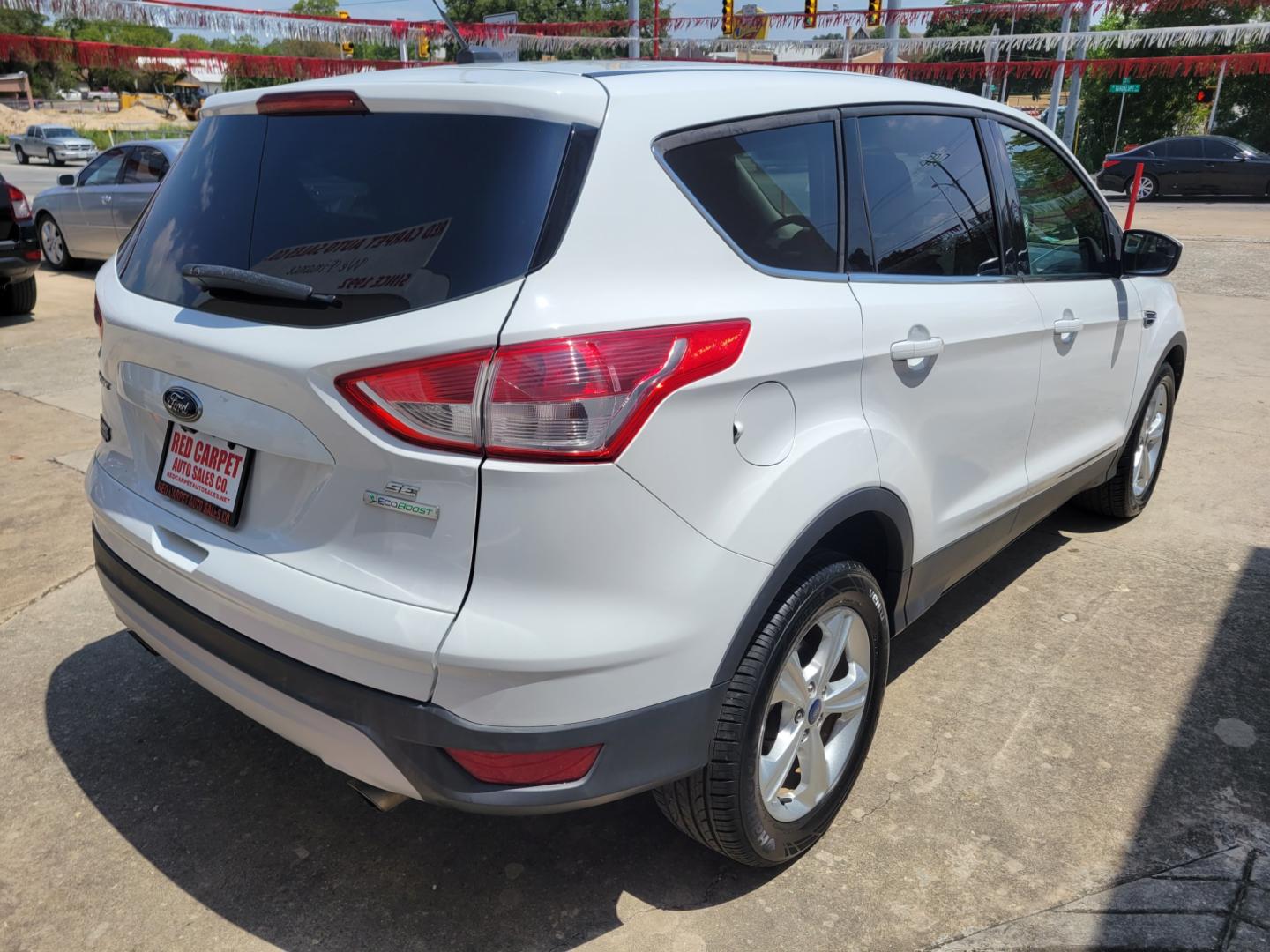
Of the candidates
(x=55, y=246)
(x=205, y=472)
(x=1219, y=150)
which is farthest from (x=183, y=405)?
(x=1219, y=150)

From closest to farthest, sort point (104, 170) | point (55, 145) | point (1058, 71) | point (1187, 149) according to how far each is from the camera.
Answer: point (104, 170), point (1187, 149), point (1058, 71), point (55, 145)

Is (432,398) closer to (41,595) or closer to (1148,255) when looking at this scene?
(41,595)

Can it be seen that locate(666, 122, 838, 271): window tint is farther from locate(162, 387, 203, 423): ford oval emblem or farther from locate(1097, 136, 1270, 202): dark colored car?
locate(1097, 136, 1270, 202): dark colored car

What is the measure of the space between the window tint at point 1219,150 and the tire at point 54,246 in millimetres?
22230

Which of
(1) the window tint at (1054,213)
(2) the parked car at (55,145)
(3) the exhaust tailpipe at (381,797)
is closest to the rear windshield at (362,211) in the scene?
(3) the exhaust tailpipe at (381,797)

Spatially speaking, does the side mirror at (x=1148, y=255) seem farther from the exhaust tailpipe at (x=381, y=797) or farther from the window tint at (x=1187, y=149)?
the window tint at (x=1187, y=149)

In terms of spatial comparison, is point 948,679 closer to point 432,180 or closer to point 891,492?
point 891,492

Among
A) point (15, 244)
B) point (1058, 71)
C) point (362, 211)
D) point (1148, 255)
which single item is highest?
point (362, 211)

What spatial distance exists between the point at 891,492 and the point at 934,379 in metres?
0.36

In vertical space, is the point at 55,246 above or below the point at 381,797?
below

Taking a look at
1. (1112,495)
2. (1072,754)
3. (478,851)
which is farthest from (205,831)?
(1112,495)

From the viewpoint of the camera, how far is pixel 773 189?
91.2 inches

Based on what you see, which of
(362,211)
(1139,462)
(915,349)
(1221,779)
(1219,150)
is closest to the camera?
(362,211)

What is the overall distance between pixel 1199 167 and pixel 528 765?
25.1 meters
